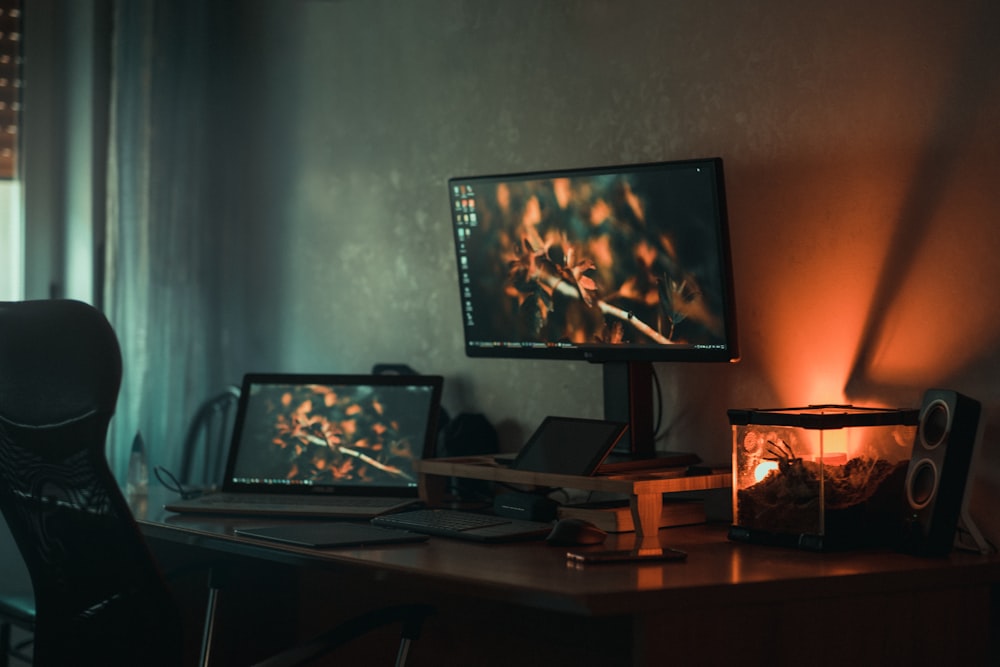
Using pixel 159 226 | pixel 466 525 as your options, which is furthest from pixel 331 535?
pixel 159 226

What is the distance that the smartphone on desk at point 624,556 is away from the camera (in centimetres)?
180

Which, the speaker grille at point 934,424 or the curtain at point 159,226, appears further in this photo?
the curtain at point 159,226

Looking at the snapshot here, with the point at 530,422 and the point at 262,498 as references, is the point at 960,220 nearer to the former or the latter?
the point at 530,422

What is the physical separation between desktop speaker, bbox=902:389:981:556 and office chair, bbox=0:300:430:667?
0.77 meters

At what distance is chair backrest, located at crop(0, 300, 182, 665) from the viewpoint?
1.83 metres

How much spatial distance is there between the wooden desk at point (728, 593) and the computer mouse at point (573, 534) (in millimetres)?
23

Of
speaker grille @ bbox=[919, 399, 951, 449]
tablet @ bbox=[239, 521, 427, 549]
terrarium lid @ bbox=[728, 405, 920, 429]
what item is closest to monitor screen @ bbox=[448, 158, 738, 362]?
terrarium lid @ bbox=[728, 405, 920, 429]

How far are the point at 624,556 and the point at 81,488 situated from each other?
818 millimetres

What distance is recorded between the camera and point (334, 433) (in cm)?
265

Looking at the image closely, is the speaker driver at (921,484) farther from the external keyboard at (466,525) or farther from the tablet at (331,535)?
the tablet at (331,535)

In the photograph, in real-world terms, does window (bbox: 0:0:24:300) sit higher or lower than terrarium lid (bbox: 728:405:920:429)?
higher

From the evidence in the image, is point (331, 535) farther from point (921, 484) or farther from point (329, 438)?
point (921, 484)

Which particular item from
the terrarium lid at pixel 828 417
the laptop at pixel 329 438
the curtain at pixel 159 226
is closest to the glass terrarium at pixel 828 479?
the terrarium lid at pixel 828 417

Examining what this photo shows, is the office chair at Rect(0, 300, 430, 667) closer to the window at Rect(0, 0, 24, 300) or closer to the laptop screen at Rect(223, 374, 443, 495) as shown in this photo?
the laptop screen at Rect(223, 374, 443, 495)
